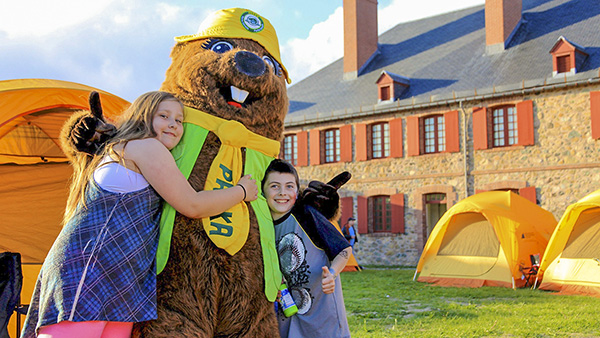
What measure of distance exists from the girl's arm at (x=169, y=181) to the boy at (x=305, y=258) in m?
0.69

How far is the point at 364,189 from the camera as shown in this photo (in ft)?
65.7

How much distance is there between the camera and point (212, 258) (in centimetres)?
275

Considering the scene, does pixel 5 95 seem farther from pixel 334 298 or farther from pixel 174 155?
pixel 334 298

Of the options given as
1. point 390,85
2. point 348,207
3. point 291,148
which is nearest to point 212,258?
point 390,85

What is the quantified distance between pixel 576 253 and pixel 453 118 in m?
8.23

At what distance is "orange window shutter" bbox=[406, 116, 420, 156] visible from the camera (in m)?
18.8

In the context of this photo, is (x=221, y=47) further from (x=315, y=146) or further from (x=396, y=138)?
A: (x=315, y=146)

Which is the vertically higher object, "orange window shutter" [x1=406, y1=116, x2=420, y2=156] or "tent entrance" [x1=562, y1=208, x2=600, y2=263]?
"orange window shutter" [x1=406, y1=116, x2=420, y2=156]

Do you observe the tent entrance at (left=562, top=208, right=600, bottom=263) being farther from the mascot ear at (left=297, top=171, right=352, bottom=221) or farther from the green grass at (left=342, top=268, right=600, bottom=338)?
the mascot ear at (left=297, top=171, right=352, bottom=221)

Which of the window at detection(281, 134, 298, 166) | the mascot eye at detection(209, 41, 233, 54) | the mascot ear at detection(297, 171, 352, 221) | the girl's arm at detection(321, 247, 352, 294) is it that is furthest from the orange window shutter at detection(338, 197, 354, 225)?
the mascot eye at detection(209, 41, 233, 54)

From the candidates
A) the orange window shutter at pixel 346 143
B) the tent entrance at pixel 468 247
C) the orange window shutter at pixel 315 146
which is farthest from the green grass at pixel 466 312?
the orange window shutter at pixel 315 146

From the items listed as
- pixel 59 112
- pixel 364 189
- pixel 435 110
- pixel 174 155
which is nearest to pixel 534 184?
pixel 435 110

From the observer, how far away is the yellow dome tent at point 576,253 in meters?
10.1

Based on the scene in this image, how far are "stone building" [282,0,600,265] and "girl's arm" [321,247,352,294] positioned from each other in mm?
14423
